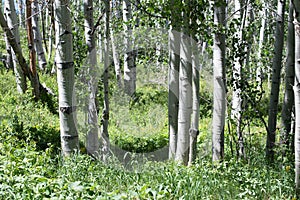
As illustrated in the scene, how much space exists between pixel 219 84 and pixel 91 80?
230 centimetres

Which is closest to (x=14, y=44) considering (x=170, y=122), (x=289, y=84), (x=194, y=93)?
(x=170, y=122)

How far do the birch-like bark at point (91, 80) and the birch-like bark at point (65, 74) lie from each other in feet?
5.78

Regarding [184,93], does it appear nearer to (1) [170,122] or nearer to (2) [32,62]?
(1) [170,122]

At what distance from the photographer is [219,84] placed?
5023 millimetres

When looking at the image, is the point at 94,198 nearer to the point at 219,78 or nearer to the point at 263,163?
the point at 219,78

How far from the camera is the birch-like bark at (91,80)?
605cm

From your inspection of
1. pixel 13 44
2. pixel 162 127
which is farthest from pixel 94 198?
pixel 162 127

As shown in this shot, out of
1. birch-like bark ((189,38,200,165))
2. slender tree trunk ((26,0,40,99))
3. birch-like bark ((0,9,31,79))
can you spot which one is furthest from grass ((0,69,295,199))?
slender tree trunk ((26,0,40,99))

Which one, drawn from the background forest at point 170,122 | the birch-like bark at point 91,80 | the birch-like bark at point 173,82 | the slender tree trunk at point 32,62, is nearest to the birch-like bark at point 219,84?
the background forest at point 170,122

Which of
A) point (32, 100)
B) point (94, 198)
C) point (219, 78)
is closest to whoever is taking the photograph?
point (94, 198)

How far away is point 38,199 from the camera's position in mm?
2947

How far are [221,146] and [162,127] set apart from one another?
5.39 meters

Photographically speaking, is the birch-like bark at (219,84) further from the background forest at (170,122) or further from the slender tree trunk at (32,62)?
the slender tree trunk at (32,62)

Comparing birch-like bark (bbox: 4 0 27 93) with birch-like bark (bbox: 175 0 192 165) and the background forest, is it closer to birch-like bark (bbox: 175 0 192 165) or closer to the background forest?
the background forest
